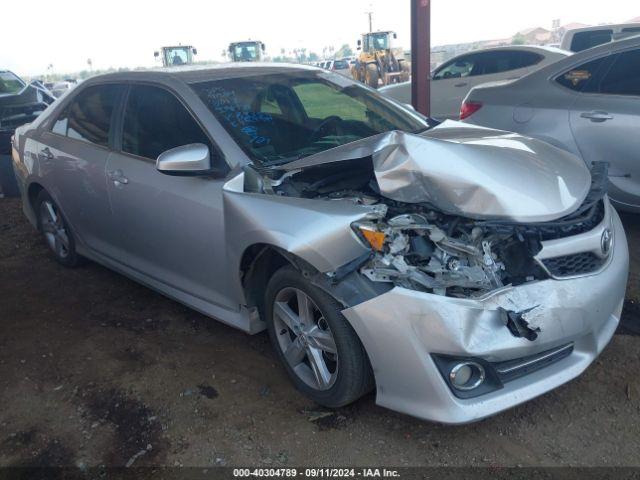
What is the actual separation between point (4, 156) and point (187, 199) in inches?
218

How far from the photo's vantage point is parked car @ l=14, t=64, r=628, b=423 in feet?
8.00

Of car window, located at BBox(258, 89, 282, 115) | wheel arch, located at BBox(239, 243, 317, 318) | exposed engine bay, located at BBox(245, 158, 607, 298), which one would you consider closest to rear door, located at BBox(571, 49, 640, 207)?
exposed engine bay, located at BBox(245, 158, 607, 298)

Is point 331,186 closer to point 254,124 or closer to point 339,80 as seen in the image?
point 254,124

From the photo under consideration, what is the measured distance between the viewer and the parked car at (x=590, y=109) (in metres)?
4.48

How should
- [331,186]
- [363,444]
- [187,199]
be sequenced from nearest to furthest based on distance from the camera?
[363,444] → [331,186] → [187,199]

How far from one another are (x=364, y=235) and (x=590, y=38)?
10.1 meters

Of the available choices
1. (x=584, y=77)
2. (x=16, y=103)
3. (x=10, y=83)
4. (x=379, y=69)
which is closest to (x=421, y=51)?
(x=584, y=77)

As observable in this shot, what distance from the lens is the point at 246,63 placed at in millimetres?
4230

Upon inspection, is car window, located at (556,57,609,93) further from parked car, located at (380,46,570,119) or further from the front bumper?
parked car, located at (380,46,570,119)

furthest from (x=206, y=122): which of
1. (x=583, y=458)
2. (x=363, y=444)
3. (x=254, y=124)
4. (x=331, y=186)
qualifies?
(x=583, y=458)

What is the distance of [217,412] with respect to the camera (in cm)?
302

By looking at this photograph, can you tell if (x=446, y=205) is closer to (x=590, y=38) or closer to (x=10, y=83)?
(x=590, y=38)

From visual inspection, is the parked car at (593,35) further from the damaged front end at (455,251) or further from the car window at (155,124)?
the damaged front end at (455,251)

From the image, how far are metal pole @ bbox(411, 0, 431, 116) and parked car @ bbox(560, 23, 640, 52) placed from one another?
4.76 meters
